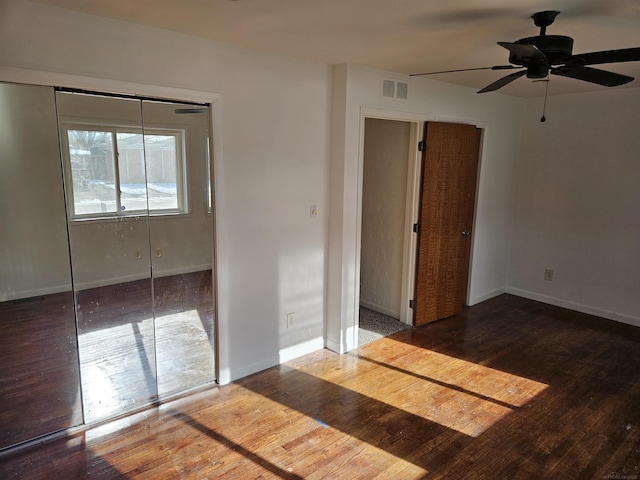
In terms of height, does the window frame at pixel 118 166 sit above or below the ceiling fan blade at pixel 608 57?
below

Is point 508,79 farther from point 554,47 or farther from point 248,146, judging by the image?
point 248,146

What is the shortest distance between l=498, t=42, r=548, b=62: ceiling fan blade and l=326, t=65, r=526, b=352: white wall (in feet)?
5.21

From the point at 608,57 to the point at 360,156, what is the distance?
1.88m

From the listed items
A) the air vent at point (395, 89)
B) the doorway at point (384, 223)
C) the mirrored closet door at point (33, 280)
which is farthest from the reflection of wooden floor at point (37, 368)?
the air vent at point (395, 89)

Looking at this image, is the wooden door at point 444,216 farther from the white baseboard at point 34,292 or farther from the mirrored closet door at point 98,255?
the white baseboard at point 34,292

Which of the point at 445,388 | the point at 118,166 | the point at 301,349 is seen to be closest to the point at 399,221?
the point at 301,349

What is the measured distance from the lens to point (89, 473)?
7.32 ft

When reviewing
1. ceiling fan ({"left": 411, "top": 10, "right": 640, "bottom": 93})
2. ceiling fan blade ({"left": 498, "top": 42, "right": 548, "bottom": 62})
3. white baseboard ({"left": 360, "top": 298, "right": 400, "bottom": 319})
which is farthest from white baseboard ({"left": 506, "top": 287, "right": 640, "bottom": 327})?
ceiling fan blade ({"left": 498, "top": 42, "right": 548, "bottom": 62})

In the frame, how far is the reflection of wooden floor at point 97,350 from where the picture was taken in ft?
8.36

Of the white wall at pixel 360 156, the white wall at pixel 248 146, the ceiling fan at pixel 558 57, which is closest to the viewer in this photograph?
the ceiling fan at pixel 558 57

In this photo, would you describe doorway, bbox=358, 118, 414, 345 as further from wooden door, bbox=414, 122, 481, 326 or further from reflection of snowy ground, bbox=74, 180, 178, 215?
reflection of snowy ground, bbox=74, 180, 178, 215

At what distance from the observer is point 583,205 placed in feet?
15.2

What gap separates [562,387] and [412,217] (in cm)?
191

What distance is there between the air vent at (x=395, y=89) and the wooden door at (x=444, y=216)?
1.38 ft
